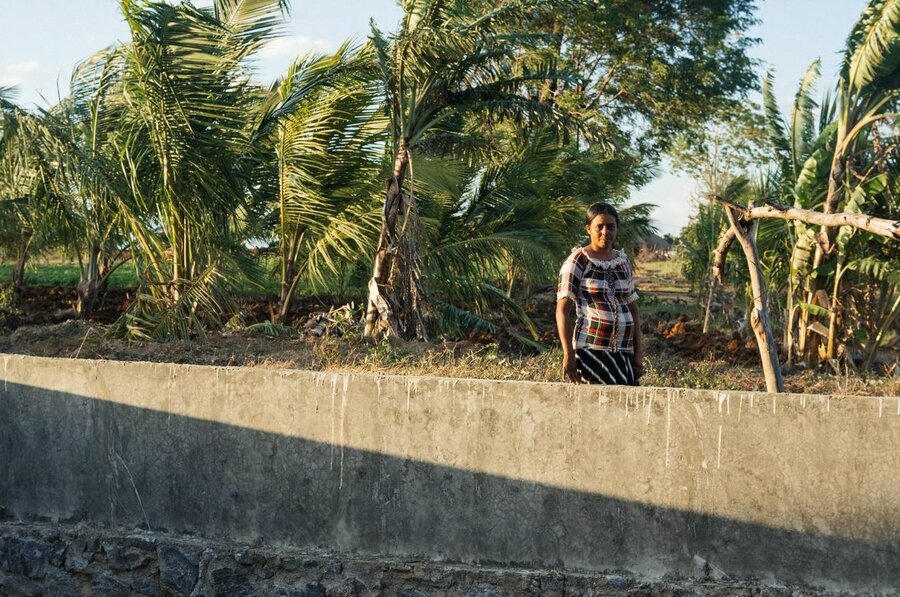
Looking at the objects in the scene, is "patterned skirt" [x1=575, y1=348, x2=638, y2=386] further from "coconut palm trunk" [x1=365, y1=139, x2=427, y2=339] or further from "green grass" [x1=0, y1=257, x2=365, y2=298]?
"green grass" [x1=0, y1=257, x2=365, y2=298]

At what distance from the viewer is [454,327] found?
10.3 metres

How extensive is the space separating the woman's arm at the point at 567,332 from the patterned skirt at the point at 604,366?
141 millimetres

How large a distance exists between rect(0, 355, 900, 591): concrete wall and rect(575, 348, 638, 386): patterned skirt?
0.47 meters

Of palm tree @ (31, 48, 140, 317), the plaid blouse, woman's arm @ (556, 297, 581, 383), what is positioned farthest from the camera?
palm tree @ (31, 48, 140, 317)

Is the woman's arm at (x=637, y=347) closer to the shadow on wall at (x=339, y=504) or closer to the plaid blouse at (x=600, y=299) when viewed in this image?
the plaid blouse at (x=600, y=299)

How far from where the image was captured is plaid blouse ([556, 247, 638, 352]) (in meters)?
5.13

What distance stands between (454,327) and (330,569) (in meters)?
5.34

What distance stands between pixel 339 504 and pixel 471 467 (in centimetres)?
69

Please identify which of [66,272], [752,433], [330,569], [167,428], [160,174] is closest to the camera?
[752,433]

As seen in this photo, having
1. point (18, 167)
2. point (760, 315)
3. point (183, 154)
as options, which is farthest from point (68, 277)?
point (760, 315)

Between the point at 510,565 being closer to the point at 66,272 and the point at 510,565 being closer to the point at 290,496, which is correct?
the point at 290,496

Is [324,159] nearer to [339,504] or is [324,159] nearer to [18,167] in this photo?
[18,167]

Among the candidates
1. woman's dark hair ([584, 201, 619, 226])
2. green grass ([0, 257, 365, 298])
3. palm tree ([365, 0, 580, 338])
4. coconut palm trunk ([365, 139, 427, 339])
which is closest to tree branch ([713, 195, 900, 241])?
woman's dark hair ([584, 201, 619, 226])

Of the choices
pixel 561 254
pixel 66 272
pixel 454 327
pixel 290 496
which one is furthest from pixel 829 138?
pixel 66 272
